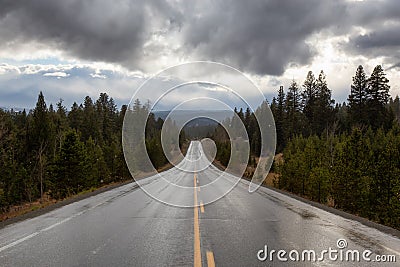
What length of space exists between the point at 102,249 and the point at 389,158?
1751 centimetres

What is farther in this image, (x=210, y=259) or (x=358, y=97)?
(x=358, y=97)

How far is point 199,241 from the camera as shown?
28.1 ft

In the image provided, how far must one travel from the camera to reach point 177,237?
9.05 metres

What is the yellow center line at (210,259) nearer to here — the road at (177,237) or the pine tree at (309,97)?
the road at (177,237)

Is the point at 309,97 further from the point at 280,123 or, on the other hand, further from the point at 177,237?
the point at 177,237

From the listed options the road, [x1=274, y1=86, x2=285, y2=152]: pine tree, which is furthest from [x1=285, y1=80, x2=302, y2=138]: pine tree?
the road

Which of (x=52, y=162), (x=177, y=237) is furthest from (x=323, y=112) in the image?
(x=177, y=237)

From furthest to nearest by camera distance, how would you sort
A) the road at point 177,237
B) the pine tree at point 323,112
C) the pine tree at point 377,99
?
the pine tree at point 323,112
the pine tree at point 377,99
the road at point 177,237

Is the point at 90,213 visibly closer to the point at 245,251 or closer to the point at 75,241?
the point at 75,241

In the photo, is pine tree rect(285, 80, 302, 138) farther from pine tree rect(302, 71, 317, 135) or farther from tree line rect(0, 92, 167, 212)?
tree line rect(0, 92, 167, 212)

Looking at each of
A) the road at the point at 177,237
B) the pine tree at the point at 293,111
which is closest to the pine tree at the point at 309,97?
the pine tree at the point at 293,111

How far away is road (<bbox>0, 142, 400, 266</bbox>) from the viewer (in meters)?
6.98

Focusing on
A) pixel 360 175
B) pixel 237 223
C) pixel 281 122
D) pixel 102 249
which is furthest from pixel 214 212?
pixel 281 122

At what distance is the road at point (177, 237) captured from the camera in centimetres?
698
